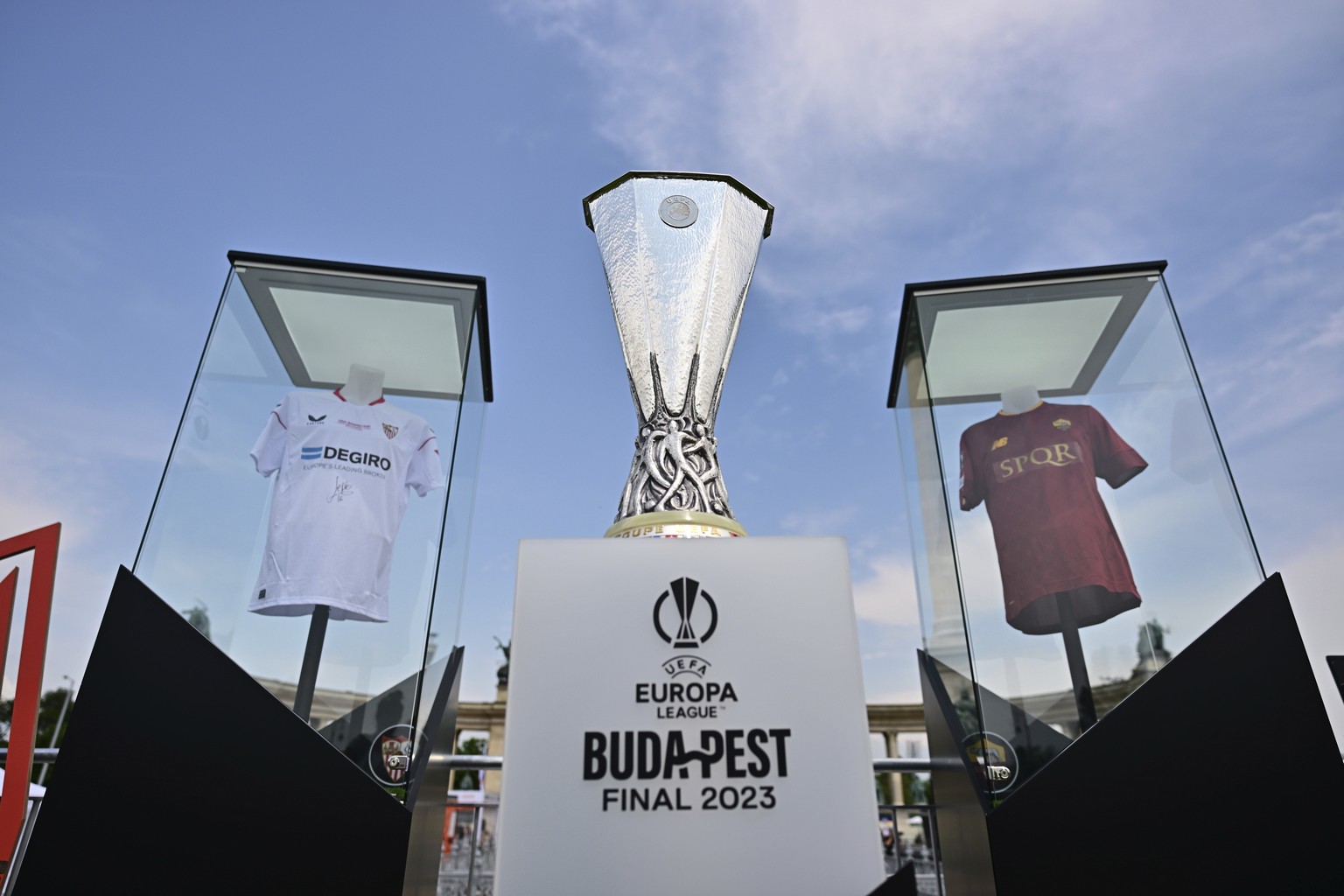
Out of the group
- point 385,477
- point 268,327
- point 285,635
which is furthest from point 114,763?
point 268,327

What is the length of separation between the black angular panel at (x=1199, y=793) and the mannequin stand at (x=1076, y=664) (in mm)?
416

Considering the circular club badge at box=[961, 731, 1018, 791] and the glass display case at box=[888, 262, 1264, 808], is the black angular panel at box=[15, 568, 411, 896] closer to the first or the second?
the circular club badge at box=[961, 731, 1018, 791]

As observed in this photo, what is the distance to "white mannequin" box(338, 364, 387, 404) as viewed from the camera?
→ 3.06 meters

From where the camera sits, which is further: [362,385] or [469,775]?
Result: [469,775]

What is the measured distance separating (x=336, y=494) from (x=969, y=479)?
2352mm

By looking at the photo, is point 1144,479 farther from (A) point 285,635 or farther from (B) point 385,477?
(A) point 285,635

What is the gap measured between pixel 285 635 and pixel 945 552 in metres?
2.30

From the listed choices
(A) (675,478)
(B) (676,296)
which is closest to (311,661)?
(A) (675,478)

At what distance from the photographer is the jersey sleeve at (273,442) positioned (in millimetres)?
2879

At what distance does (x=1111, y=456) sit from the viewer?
120 inches

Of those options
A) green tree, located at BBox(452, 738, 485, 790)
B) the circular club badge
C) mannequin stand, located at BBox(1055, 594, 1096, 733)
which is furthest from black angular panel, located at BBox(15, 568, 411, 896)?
green tree, located at BBox(452, 738, 485, 790)

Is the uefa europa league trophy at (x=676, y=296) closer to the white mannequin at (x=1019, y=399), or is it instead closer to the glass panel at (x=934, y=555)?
the glass panel at (x=934, y=555)
